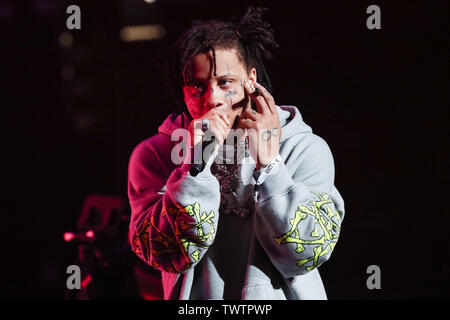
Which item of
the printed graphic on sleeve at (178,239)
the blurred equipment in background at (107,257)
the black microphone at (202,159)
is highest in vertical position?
the black microphone at (202,159)

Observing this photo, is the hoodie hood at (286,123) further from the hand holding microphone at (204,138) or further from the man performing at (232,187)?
the hand holding microphone at (204,138)

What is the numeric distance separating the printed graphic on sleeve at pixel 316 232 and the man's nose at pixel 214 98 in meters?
0.30

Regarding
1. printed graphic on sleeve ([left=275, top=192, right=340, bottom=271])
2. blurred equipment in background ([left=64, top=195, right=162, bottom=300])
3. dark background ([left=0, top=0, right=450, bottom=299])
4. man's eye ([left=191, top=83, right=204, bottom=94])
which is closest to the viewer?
printed graphic on sleeve ([left=275, top=192, right=340, bottom=271])

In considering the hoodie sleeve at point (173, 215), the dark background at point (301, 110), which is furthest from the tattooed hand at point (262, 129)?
the dark background at point (301, 110)

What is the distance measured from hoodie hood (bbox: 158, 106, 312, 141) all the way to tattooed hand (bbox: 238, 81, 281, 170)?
119 millimetres

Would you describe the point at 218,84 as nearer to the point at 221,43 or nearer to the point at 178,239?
the point at 221,43

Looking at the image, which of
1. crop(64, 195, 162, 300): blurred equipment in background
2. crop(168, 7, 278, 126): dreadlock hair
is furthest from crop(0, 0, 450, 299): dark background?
crop(168, 7, 278, 126): dreadlock hair

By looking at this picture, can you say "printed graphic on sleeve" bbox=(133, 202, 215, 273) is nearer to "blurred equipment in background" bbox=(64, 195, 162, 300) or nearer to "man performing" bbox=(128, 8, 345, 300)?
"man performing" bbox=(128, 8, 345, 300)

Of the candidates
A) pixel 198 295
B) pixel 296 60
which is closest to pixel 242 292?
pixel 198 295

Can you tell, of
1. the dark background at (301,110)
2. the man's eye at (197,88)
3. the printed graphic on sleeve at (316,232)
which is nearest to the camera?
the printed graphic on sleeve at (316,232)

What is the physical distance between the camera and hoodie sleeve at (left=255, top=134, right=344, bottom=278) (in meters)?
0.98

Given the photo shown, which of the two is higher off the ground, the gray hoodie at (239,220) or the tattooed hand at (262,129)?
Answer: the tattooed hand at (262,129)

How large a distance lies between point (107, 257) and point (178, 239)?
2.31 ft

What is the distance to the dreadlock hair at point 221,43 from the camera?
1.08 meters
